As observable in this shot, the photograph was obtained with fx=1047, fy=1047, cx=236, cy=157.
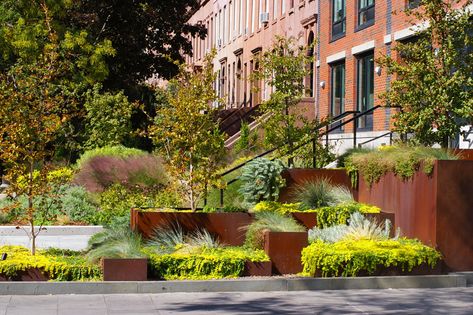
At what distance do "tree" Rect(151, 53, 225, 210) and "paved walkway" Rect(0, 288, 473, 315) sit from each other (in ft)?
12.3

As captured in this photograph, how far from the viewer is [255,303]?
13109 millimetres

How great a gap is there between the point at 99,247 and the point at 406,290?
4.31 metres

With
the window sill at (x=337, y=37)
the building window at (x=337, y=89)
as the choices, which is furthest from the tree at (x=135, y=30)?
the building window at (x=337, y=89)

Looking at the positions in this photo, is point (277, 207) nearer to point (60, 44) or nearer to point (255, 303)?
point (255, 303)

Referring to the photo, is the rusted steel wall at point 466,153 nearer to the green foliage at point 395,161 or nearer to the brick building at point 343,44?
the green foliage at point 395,161

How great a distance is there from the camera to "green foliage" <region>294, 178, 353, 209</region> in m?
18.7

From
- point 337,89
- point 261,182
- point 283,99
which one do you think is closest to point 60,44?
point 337,89

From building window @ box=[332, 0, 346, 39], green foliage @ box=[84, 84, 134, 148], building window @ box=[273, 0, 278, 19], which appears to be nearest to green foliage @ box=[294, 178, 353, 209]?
building window @ box=[332, 0, 346, 39]

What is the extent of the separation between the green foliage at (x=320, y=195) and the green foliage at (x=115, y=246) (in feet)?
13.8

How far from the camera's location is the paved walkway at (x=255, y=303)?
40.5 ft

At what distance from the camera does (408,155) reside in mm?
17094

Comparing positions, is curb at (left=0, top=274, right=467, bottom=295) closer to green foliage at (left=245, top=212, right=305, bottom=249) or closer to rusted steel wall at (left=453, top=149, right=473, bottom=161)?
green foliage at (left=245, top=212, right=305, bottom=249)

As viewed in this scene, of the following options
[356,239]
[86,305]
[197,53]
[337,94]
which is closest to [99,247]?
[86,305]

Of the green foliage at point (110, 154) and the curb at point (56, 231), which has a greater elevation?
the green foliage at point (110, 154)
